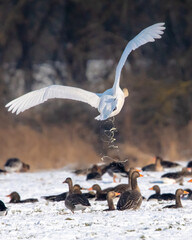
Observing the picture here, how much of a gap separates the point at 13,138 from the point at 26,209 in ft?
39.3

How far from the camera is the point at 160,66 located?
3278cm

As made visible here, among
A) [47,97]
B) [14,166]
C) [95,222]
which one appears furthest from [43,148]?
[95,222]

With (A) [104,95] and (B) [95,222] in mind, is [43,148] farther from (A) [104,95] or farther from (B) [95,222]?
(B) [95,222]

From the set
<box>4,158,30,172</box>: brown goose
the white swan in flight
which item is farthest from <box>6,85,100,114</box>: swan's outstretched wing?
<box>4,158,30,172</box>: brown goose

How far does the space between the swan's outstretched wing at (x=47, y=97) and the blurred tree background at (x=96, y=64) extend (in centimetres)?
1182

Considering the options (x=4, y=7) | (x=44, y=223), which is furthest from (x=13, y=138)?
(x=44, y=223)

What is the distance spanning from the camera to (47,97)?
12.7 m

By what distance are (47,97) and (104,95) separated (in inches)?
39.3

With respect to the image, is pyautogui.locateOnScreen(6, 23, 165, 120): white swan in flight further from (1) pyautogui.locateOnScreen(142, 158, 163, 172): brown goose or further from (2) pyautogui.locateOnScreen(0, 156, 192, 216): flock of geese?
(1) pyautogui.locateOnScreen(142, 158, 163, 172): brown goose

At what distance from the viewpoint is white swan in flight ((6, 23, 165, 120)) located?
11859mm

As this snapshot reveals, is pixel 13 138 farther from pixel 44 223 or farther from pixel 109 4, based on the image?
pixel 44 223

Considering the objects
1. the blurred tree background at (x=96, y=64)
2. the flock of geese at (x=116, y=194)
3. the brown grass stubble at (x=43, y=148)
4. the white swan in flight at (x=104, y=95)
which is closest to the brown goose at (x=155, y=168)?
the flock of geese at (x=116, y=194)

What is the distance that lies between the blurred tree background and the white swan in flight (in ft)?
39.0

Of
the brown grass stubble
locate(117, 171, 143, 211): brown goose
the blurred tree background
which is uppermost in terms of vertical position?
the blurred tree background
